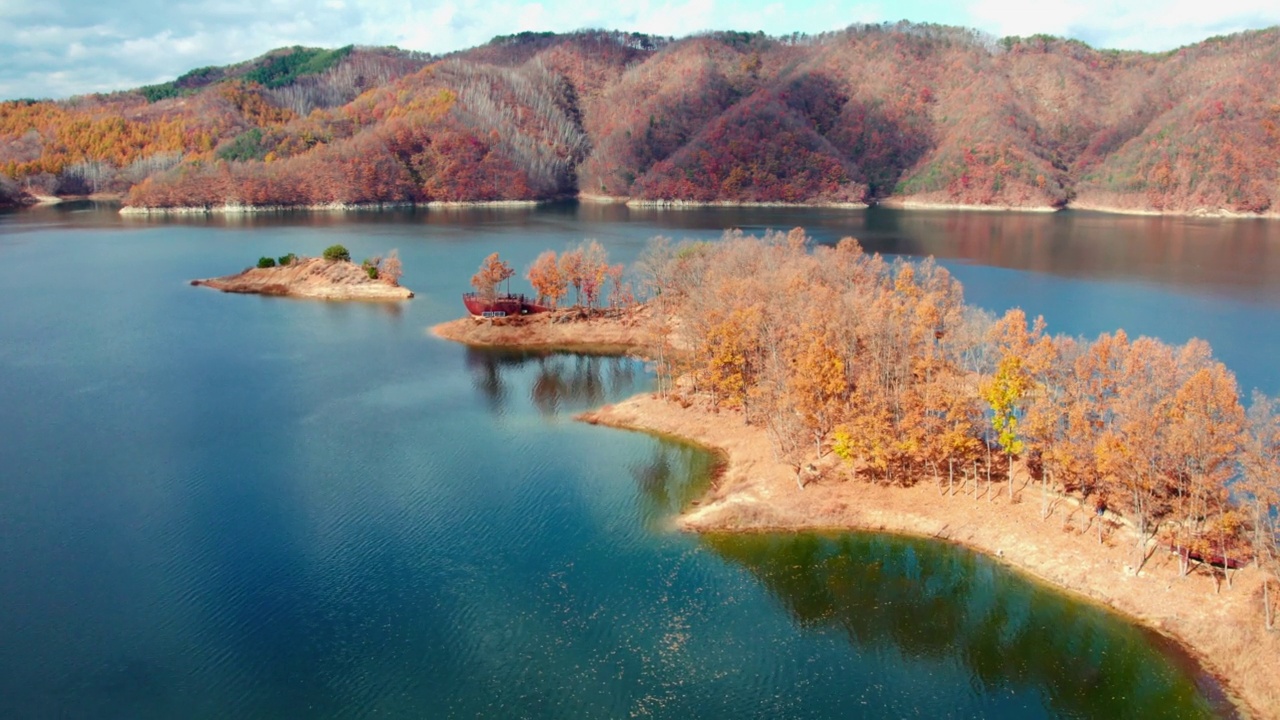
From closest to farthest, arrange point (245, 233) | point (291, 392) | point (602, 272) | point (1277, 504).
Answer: point (1277, 504)
point (291, 392)
point (602, 272)
point (245, 233)

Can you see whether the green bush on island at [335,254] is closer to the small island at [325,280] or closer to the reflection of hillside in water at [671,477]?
the small island at [325,280]

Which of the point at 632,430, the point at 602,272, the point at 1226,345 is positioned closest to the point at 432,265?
the point at 602,272

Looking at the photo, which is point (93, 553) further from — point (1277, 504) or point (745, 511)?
point (1277, 504)

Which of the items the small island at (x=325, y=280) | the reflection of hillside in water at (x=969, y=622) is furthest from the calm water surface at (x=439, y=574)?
the small island at (x=325, y=280)

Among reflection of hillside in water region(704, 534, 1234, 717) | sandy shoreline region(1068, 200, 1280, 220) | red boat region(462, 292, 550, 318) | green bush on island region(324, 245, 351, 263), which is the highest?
sandy shoreline region(1068, 200, 1280, 220)

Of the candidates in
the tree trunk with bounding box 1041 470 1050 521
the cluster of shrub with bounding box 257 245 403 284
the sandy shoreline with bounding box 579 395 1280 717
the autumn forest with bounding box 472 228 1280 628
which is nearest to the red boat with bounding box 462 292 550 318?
the cluster of shrub with bounding box 257 245 403 284

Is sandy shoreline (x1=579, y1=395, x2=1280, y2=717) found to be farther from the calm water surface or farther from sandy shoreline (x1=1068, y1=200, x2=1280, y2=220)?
sandy shoreline (x1=1068, y1=200, x2=1280, y2=220)
